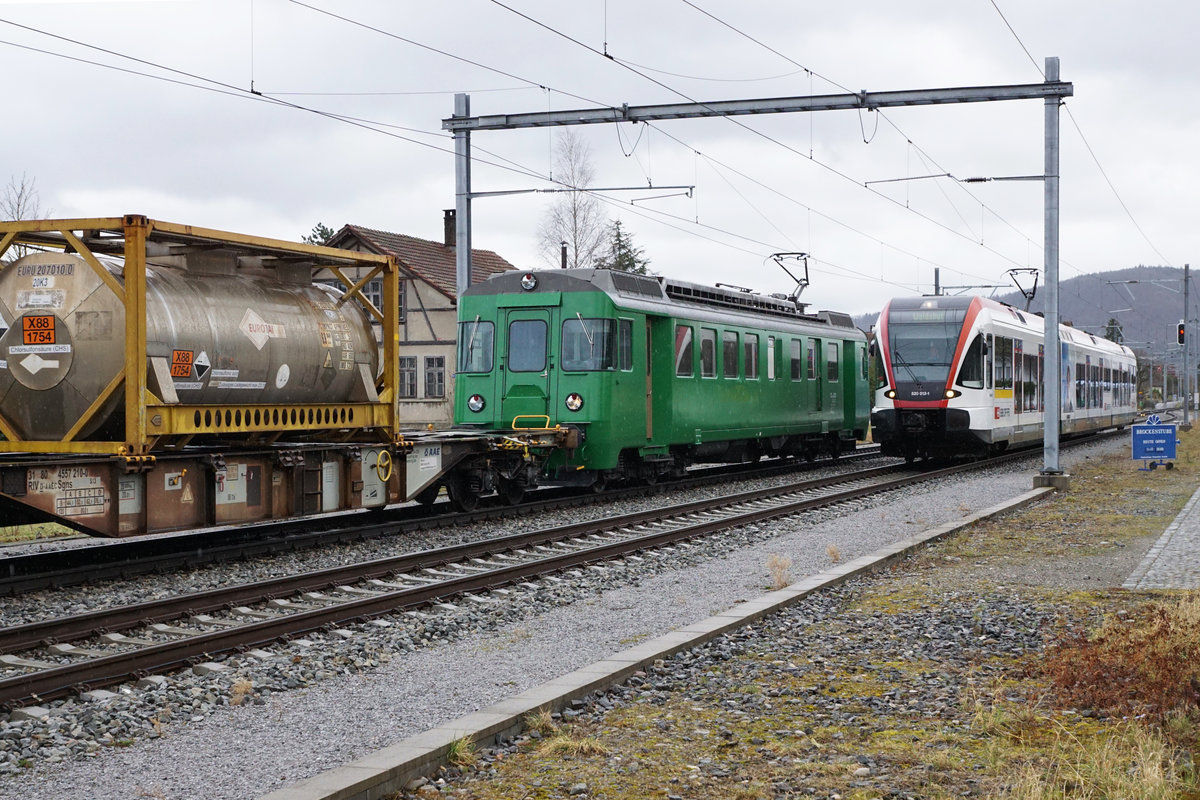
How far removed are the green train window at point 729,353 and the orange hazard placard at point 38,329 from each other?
12196 mm

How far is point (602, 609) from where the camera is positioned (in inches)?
390

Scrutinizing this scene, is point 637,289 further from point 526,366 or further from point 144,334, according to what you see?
point 144,334

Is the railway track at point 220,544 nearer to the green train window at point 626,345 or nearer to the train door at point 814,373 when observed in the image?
the green train window at point 626,345

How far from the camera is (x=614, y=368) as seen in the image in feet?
59.2

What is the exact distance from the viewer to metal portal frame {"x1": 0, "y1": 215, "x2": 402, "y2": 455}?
1105 cm

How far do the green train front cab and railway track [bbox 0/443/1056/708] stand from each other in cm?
274

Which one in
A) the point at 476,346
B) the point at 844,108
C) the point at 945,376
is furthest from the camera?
the point at 945,376

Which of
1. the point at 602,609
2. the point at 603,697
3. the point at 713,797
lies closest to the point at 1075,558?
the point at 602,609

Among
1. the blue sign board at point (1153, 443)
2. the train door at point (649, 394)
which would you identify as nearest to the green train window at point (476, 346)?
the train door at point (649, 394)

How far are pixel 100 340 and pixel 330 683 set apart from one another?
5.36 m

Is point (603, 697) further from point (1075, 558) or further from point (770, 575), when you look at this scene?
point (1075, 558)

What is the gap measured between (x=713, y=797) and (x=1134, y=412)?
4980 cm

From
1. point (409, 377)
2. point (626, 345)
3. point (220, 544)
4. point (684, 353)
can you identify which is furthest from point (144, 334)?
point (409, 377)

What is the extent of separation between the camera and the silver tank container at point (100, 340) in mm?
11312
